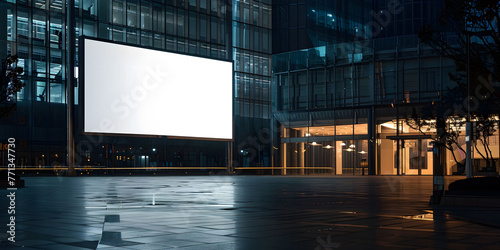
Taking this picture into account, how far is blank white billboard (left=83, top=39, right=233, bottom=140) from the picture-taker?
39.4 metres

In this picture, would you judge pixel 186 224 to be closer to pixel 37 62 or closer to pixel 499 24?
pixel 499 24

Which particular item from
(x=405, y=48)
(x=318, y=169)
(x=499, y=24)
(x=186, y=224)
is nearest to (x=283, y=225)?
(x=186, y=224)

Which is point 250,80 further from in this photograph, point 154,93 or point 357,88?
point 154,93

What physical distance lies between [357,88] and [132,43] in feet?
73.4

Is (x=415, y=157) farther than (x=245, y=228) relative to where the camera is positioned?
Yes

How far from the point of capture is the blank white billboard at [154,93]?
39.4 meters

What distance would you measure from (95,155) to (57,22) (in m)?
14.2

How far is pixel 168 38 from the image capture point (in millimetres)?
71000

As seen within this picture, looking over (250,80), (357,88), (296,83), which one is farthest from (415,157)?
(250,80)

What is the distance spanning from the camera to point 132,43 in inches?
1976

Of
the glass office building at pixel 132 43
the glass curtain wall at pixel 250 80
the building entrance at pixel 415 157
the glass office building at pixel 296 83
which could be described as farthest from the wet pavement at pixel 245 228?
the glass curtain wall at pixel 250 80

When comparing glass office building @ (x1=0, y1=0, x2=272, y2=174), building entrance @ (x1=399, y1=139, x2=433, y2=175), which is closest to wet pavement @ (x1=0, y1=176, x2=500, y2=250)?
glass office building @ (x1=0, y1=0, x2=272, y2=174)

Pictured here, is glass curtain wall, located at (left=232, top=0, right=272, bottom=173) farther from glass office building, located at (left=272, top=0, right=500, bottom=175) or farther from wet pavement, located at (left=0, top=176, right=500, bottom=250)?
wet pavement, located at (left=0, top=176, right=500, bottom=250)

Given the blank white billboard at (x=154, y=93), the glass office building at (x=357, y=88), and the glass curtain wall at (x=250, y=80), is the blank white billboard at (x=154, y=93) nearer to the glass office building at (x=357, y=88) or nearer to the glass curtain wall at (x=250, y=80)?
the glass office building at (x=357, y=88)
